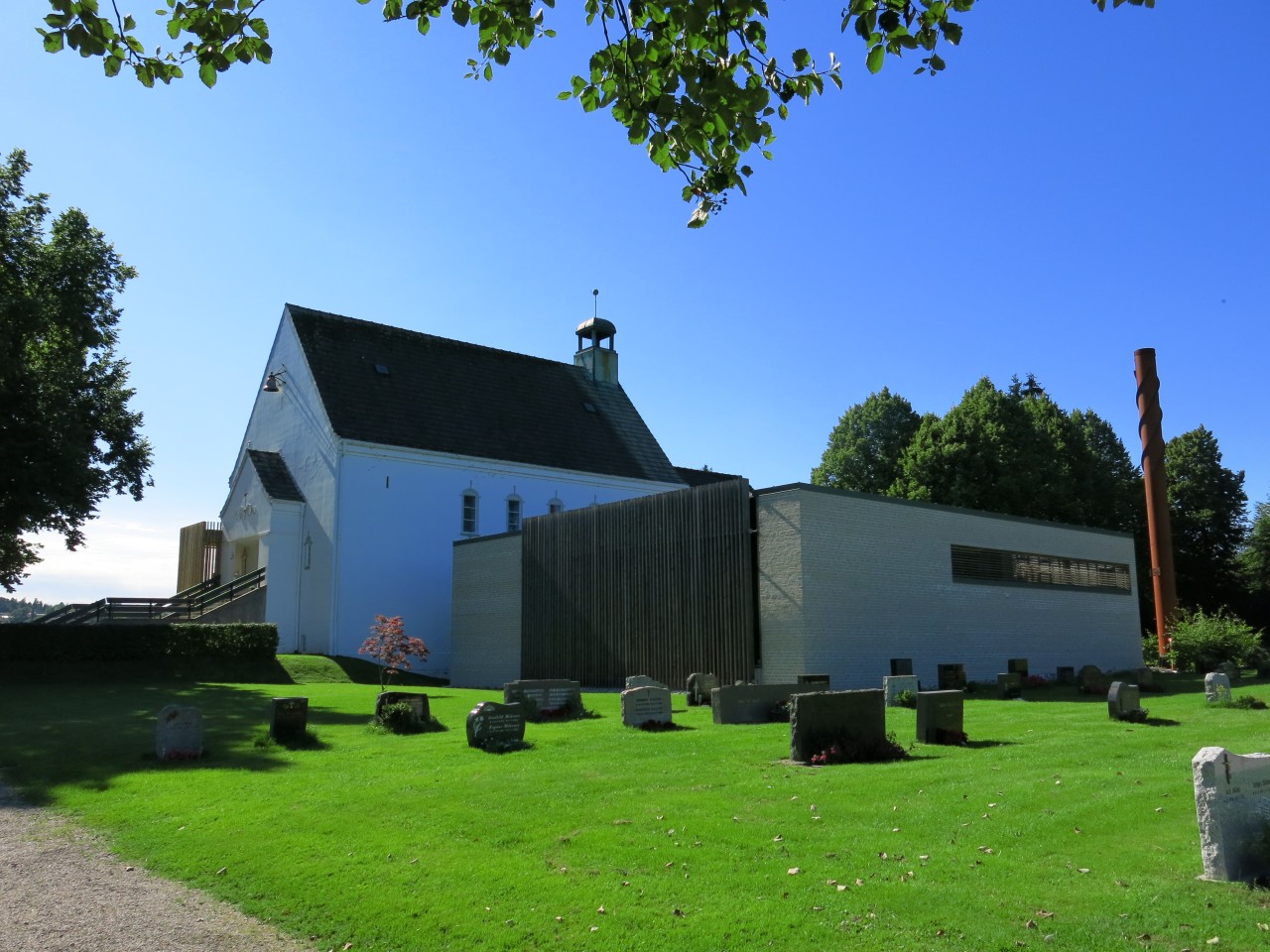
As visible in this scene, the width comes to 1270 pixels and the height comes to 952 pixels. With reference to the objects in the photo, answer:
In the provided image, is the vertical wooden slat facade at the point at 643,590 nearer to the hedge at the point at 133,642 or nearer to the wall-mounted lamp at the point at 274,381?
the hedge at the point at 133,642

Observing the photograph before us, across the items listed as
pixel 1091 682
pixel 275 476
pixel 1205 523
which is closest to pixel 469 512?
pixel 275 476

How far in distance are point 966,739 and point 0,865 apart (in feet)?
36.5

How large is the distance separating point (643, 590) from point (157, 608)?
19.0 meters

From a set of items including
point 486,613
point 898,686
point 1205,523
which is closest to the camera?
point 898,686

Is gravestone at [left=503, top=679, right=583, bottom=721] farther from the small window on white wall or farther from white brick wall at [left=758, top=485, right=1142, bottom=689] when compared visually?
the small window on white wall

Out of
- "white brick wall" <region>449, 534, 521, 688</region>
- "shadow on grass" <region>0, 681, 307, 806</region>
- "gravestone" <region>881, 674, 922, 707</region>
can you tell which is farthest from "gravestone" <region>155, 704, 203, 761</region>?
"white brick wall" <region>449, 534, 521, 688</region>

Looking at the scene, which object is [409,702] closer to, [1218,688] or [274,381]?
[1218,688]

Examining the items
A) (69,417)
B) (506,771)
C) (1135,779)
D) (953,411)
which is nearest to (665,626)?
(506,771)

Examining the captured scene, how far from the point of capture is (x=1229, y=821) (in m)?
6.45

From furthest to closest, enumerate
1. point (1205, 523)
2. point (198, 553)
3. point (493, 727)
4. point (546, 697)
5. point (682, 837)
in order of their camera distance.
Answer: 1. point (1205, 523)
2. point (198, 553)
3. point (546, 697)
4. point (493, 727)
5. point (682, 837)

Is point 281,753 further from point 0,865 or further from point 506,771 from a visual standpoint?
point 0,865

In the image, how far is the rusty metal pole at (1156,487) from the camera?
131 ft

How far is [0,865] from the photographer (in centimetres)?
828

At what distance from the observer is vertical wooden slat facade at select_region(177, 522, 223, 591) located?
44.3 meters
